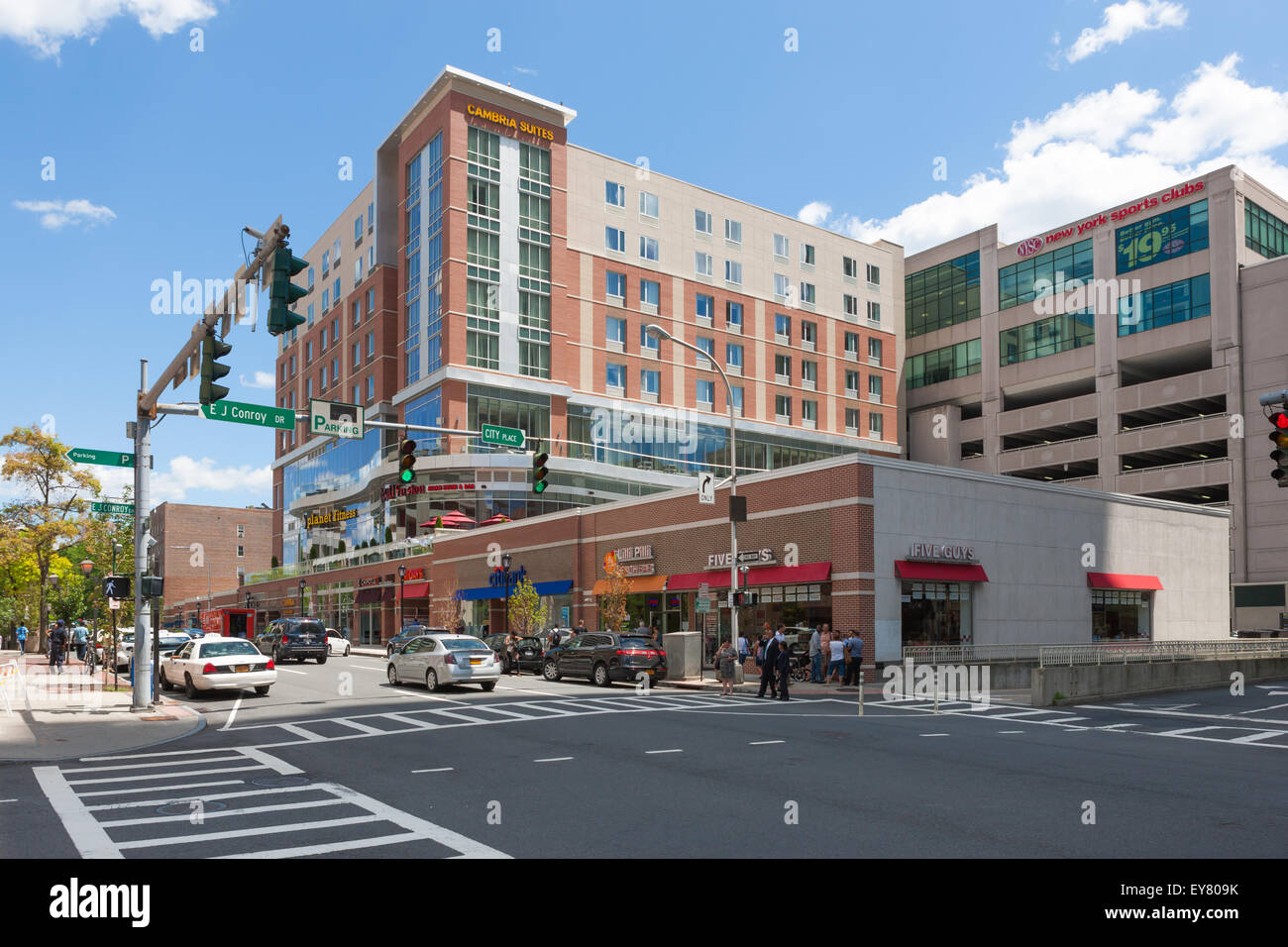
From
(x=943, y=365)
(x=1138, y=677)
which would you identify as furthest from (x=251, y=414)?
(x=943, y=365)

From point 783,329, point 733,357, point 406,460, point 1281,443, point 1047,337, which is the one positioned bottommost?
point 406,460

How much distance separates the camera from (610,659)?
3117 centimetres

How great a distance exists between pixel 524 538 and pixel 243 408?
113ft

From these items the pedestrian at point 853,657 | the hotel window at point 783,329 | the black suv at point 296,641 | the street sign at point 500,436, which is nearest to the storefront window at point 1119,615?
the pedestrian at point 853,657

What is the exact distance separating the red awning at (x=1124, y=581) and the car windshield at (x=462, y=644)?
2653 cm

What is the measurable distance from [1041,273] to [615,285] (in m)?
32.5

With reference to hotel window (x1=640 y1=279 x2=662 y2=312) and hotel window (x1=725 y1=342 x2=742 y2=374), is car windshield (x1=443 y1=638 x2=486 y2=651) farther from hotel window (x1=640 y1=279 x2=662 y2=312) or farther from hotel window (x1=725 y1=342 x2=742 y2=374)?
hotel window (x1=725 y1=342 x2=742 y2=374)

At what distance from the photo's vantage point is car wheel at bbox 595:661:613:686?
102 ft

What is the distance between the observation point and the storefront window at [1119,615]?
42631 mm

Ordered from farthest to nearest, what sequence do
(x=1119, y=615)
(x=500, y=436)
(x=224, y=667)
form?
1. (x=1119, y=615)
2. (x=224, y=667)
3. (x=500, y=436)

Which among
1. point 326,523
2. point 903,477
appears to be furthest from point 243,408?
point 326,523

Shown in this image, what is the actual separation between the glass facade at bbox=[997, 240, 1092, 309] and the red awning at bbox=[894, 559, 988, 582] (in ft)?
147

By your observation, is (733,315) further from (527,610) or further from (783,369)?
(527,610)

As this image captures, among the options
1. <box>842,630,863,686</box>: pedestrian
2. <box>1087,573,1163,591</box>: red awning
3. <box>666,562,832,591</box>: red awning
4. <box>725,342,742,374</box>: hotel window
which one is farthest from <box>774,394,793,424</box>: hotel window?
<box>842,630,863,686</box>: pedestrian
